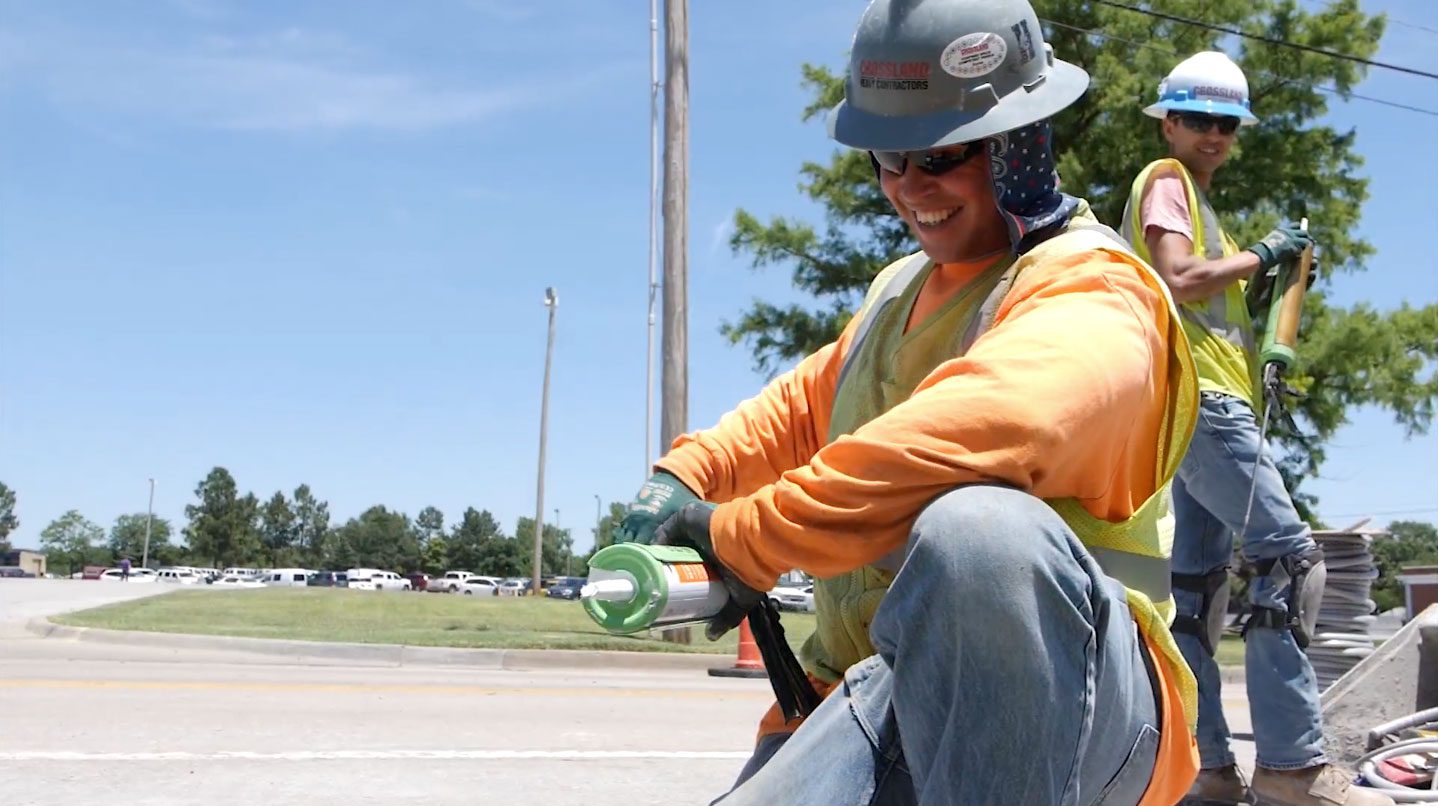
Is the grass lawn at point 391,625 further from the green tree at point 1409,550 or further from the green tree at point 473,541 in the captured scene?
the green tree at point 473,541

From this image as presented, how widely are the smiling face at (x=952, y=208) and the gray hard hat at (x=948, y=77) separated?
0.07 metres

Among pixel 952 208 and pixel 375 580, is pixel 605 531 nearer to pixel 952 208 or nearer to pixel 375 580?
pixel 375 580

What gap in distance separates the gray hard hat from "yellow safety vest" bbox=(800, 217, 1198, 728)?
20 cm

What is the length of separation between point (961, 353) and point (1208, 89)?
258cm

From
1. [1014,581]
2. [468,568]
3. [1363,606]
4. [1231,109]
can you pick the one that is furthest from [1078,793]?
[468,568]

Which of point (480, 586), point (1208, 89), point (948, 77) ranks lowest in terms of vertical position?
point (948, 77)

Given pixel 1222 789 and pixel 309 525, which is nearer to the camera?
pixel 1222 789

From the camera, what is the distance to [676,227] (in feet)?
52.5

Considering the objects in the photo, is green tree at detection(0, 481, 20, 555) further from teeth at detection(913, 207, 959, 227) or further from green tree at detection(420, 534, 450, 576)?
teeth at detection(913, 207, 959, 227)

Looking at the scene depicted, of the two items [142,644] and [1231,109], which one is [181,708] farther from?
[142,644]

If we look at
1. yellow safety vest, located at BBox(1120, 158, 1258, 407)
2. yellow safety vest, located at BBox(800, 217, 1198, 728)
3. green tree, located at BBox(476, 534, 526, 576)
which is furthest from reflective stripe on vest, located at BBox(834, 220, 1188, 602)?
green tree, located at BBox(476, 534, 526, 576)

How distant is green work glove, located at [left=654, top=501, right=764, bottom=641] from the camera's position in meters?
1.97

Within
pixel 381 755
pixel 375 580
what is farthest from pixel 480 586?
pixel 381 755

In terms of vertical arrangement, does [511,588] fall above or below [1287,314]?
Answer: above
